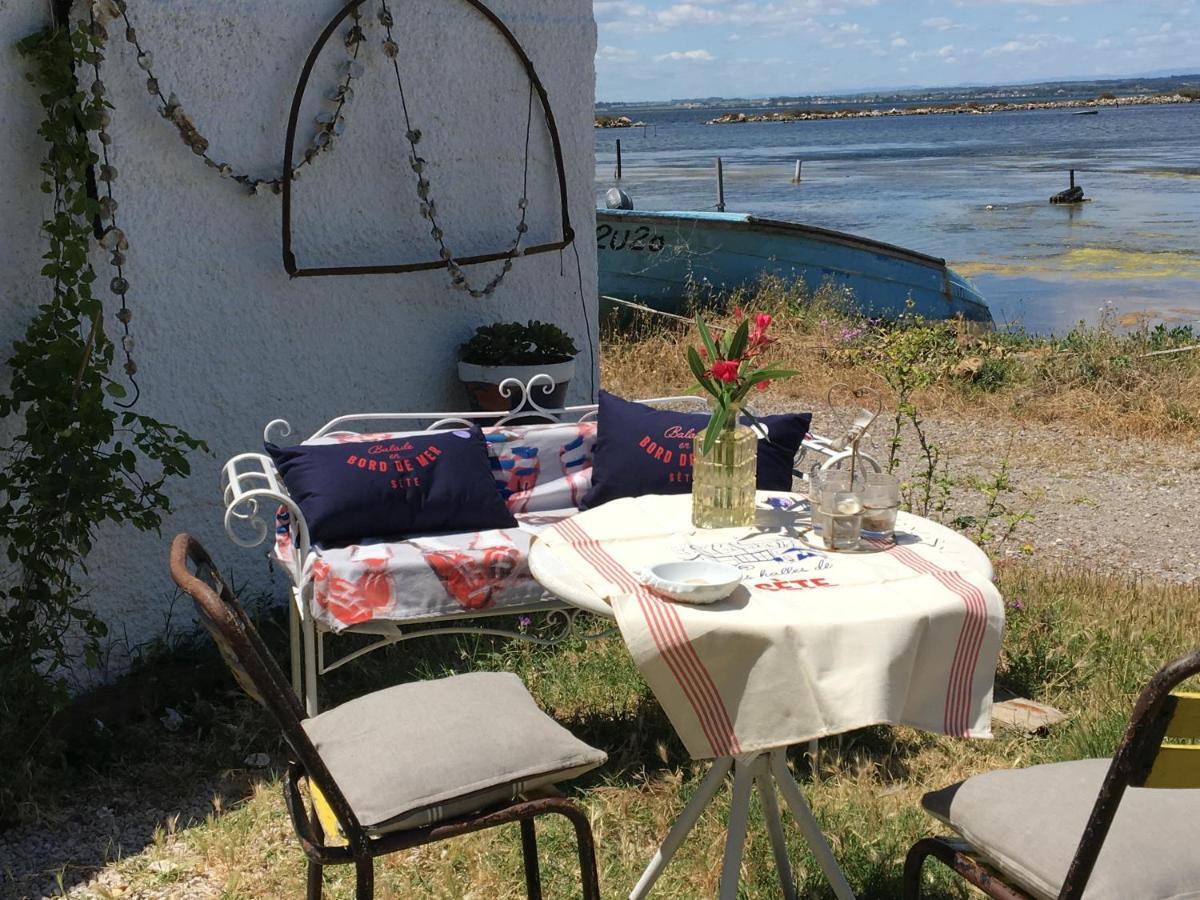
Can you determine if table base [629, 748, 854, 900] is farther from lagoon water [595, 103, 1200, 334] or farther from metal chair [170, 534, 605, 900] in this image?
lagoon water [595, 103, 1200, 334]

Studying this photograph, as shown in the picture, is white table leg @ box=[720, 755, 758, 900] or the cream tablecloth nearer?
the cream tablecloth

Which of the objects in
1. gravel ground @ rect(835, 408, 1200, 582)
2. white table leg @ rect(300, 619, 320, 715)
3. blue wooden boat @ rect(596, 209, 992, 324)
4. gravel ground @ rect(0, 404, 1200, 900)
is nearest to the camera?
gravel ground @ rect(0, 404, 1200, 900)

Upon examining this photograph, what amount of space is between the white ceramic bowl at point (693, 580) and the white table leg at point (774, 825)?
50 centimetres

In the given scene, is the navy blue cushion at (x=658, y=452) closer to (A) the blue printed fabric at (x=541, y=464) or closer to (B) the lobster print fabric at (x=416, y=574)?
(A) the blue printed fabric at (x=541, y=464)

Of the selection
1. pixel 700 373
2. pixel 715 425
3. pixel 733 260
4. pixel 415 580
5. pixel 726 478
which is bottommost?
pixel 415 580

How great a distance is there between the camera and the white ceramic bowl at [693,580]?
2.56 meters

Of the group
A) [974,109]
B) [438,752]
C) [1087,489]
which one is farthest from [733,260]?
[974,109]

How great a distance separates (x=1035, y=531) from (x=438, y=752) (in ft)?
16.0

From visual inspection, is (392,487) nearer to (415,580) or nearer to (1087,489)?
(415,580)

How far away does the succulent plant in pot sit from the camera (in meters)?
5.23

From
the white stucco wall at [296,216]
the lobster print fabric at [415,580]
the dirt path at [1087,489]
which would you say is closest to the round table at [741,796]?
the lobster print fabric at [415,580]

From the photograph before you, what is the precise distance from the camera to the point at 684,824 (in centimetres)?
287

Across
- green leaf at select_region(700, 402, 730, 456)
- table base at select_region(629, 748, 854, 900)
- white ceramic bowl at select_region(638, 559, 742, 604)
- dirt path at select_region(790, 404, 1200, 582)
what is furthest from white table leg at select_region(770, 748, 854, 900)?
dirt path at select_region(790, 404, 1200, 582)

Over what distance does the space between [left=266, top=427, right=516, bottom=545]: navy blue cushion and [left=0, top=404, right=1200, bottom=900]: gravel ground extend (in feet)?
3.06
